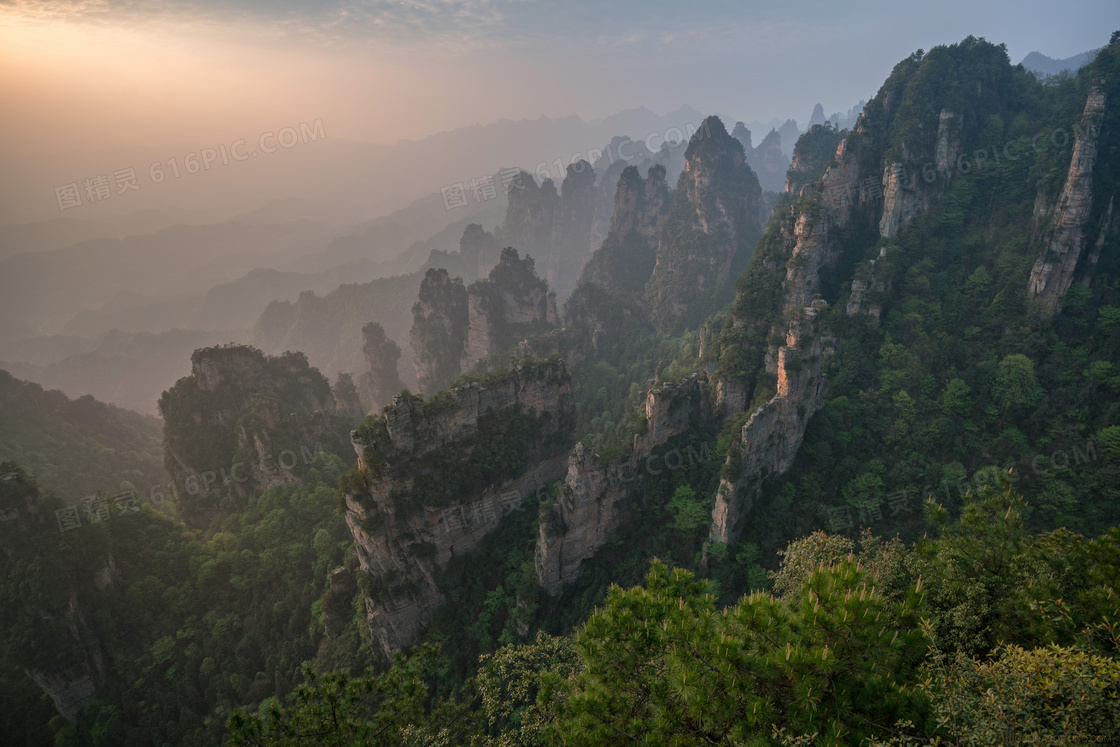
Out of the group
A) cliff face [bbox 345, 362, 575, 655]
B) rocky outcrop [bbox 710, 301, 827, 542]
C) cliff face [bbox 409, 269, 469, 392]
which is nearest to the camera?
rocky outcrop [bbox 710, 301, 827, 542]

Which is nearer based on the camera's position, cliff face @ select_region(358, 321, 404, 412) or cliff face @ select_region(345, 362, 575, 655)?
cliff face @ select_region(345, 362, 575, 655)

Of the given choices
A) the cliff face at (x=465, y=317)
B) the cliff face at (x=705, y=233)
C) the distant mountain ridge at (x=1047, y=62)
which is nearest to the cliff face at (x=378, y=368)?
the cliff face at (x=465, y=317)

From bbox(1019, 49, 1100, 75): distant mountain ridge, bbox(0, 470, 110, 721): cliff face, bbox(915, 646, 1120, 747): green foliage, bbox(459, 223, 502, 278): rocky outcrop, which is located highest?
bbox(1019, 49, 1100, 75): distant mountain ridge

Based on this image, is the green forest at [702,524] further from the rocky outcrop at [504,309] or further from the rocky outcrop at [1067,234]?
the rocky outcrop at [504,309]

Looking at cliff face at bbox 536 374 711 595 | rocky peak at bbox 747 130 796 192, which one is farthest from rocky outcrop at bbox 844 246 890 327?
rocky peak at bbox 747 130 796 192

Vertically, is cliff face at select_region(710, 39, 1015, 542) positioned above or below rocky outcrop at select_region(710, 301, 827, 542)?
above

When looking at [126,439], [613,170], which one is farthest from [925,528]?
[613,170]

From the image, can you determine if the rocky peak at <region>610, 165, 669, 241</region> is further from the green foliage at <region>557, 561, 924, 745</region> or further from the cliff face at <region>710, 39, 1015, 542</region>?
the green foliage at <region>557, 561, 924, 745</region>
